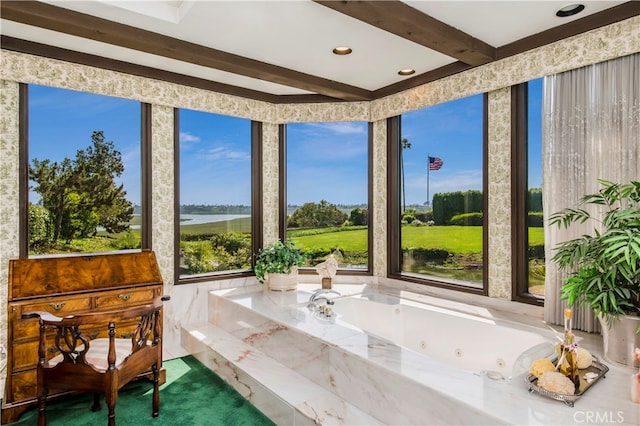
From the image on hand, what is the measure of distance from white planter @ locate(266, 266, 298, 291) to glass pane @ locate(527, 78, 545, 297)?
2107 millimetres

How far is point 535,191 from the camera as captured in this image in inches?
121

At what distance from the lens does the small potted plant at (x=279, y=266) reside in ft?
13.0

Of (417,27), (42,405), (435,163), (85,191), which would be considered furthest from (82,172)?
(435,163)

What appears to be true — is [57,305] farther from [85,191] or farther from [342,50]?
[342,50]

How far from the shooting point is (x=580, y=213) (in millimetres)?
2439

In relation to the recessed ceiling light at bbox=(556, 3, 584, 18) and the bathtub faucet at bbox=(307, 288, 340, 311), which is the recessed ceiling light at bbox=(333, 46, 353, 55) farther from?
the bathtub faucet at bbox=(307, 288, 340, 311)

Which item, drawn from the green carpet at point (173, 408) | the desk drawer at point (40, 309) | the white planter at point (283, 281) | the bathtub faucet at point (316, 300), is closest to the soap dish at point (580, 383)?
the green carpet at point (173, 408)

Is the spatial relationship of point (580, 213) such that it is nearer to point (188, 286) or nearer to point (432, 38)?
point (432, 38)

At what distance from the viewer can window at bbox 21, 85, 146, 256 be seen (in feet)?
10.4

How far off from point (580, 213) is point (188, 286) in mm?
3260

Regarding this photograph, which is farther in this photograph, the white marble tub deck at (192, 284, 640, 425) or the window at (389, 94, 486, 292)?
the window at (389, 94, 486, 292)

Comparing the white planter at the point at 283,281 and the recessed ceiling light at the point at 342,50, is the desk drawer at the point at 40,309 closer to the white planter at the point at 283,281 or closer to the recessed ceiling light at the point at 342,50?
the white planter at the point at 283,281

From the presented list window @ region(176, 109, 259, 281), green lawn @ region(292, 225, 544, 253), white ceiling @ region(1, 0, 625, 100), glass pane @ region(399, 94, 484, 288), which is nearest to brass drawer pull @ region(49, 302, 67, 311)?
window @ region(176, 109, 259, 281)

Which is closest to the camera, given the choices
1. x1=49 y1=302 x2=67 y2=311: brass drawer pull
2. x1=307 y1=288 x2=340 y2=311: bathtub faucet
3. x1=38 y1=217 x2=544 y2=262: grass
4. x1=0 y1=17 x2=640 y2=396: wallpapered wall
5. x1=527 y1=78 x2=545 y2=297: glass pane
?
x1=49 y1=302 x2=67 y2=311: brass drawer pull
